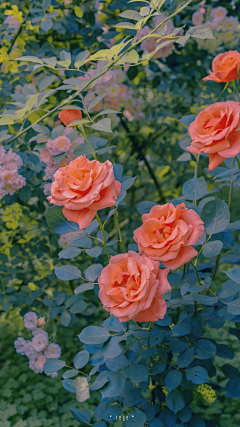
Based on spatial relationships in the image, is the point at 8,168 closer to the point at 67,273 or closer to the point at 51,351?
the point at 67,273

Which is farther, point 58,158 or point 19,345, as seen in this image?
point 19,345

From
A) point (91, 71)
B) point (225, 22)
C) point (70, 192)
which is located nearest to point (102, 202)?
point (70, 192)

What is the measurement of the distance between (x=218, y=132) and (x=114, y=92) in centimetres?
91

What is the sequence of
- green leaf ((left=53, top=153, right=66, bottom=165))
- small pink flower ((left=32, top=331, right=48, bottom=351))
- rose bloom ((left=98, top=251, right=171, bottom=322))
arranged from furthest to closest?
small pink flower ((left=32, top=331, right=48, bottom=351)), green leaf ((left=53, top=153, right=66, bottom=165)), rose bloom ((left=98, top=251, right=171, bottom=322))

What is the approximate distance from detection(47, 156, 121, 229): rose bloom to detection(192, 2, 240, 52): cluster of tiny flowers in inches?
52.2

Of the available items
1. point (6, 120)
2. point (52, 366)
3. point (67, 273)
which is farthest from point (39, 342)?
point (6, 120)

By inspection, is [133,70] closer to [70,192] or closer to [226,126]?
[226,126]

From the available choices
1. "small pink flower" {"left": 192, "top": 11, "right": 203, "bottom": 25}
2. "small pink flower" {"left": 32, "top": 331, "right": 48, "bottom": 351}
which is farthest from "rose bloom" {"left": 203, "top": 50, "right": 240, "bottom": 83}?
"small pink flower" {"left": 32, "top": 331, "right": 48, "bottom": 351}

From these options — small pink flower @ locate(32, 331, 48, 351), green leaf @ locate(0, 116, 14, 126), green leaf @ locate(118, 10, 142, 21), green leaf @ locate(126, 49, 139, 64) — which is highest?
green leaf @ locate(118, 10, 142, 21)

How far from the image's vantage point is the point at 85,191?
2.21 ft

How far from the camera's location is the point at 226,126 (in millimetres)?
775

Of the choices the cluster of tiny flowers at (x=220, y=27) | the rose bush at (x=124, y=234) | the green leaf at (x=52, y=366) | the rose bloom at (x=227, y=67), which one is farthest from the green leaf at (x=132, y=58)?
the cluster of tiny flowers at (x=220, y=27)

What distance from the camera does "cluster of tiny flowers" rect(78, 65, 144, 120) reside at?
139 centimetres

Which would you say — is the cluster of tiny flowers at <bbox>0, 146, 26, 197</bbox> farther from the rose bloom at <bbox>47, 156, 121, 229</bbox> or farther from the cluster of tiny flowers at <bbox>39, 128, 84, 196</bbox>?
the rose bloom at <bbox>47, 156, 121, 229</bbox>
